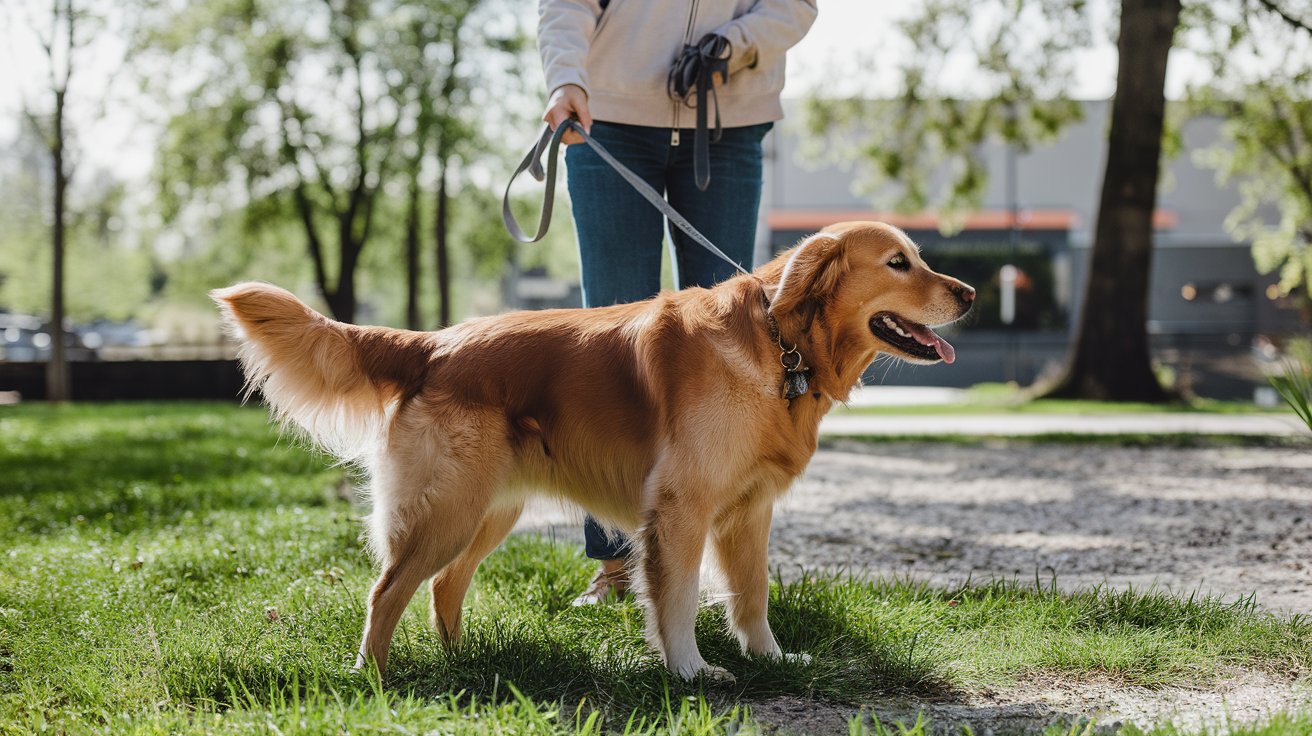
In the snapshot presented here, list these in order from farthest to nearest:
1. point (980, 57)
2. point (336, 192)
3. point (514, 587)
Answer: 1. point (336, 192)
2. point (980, 57)
3. point (514, 587)

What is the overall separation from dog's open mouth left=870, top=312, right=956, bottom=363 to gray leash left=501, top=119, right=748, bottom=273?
0.52 meters

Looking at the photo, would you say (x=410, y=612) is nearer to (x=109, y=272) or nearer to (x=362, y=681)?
(x=362, y=681)

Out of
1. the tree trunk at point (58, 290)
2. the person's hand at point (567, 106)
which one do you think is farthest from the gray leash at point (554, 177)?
the tree trunk at point (58, 290)

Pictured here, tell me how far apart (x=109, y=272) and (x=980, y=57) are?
36633mm

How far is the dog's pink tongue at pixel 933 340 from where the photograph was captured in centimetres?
331

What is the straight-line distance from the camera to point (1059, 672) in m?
3.24

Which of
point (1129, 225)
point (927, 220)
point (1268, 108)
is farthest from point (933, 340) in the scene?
point (927, 220)

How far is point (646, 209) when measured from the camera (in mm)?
4273

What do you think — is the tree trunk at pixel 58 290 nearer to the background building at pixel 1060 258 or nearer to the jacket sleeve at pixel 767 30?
the background building at pixel 1060 258

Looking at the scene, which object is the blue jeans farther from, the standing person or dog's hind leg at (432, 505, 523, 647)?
dog's hind leg at (432, 505, 523, 647)

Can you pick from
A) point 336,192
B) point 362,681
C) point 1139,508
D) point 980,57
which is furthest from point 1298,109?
point 362,681

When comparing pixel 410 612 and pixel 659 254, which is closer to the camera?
pixel 410 612

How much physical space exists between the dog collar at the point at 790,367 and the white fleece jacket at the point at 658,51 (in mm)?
1253

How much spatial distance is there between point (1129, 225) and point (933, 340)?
13.7m
